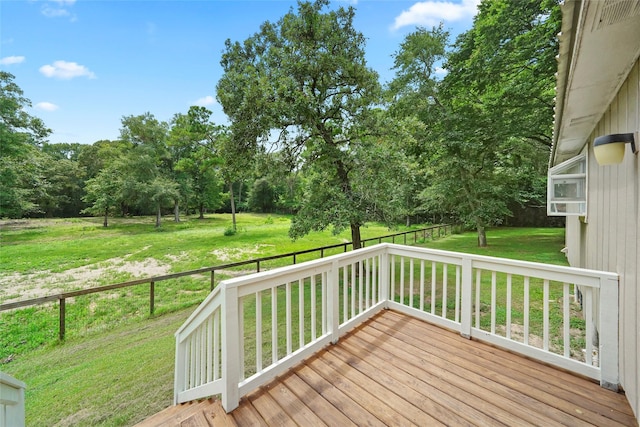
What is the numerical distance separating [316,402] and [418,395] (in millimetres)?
710

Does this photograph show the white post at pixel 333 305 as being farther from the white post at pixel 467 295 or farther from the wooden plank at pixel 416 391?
the white post at pixel 467 295

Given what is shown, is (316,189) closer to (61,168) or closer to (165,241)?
(165,241)

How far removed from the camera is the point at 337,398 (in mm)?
1759

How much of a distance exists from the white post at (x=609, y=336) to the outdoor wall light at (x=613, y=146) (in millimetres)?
929

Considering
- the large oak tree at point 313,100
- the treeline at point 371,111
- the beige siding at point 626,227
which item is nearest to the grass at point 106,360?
the large oak tree at point 313,100

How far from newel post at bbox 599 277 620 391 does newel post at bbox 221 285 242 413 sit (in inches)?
101

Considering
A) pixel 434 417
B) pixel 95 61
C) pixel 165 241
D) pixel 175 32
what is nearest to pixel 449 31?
pixel 175 32

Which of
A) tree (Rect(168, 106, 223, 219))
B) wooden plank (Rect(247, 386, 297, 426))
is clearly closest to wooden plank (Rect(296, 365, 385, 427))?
wooden plank (Rect(247, 386, 297, 426))

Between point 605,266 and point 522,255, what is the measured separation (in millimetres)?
7522

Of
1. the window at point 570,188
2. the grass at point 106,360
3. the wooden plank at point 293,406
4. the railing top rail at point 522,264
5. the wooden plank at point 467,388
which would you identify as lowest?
the grass at point 106,360

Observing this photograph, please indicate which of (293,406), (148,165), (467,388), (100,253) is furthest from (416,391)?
(148,165)

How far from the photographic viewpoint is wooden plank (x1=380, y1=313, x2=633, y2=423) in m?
1.63

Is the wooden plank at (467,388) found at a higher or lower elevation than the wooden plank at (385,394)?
higher

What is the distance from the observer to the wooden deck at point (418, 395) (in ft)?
5.16
